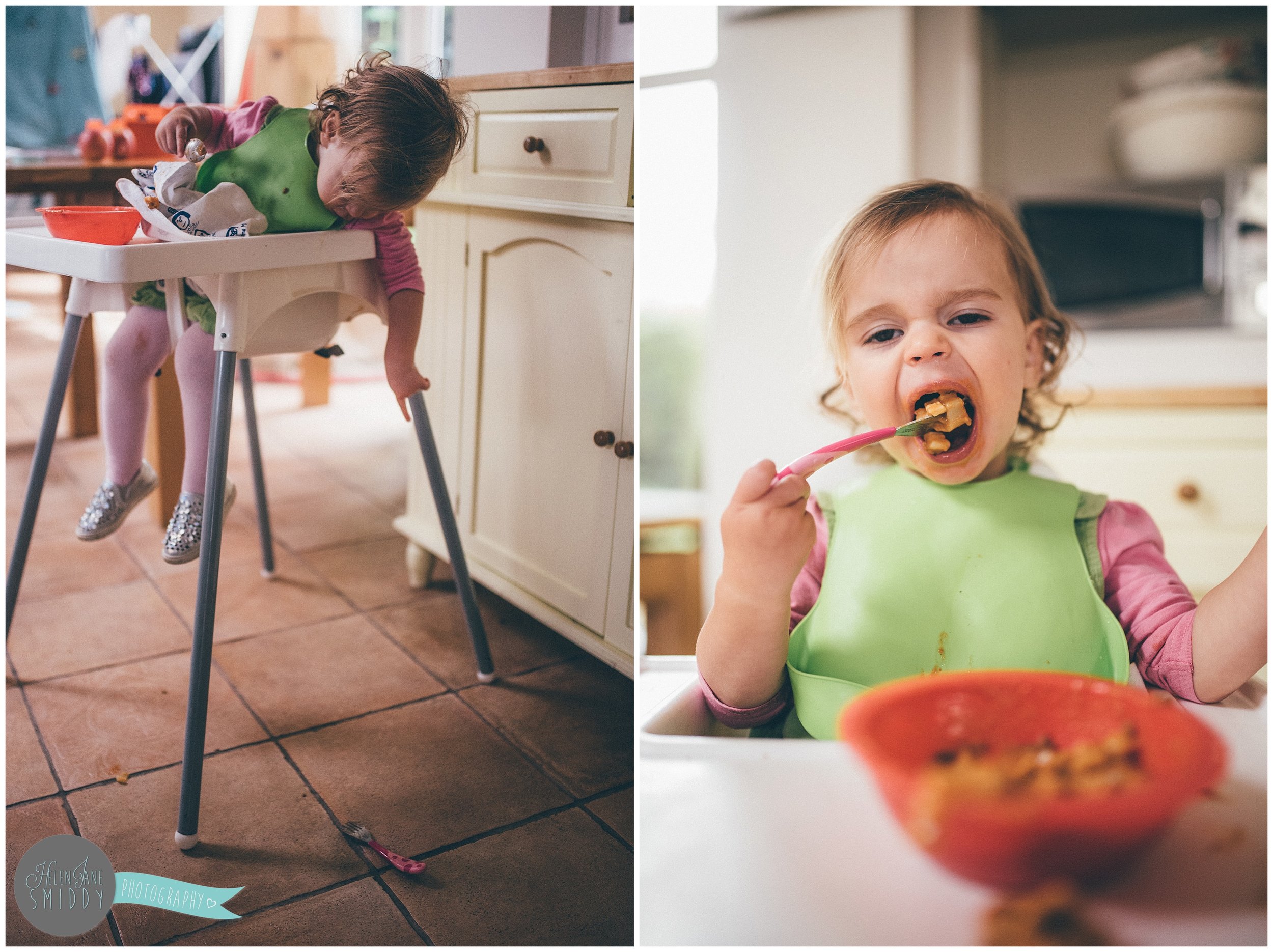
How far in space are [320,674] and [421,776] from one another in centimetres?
26

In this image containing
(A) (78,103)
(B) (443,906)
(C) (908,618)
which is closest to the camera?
(C) (908,618)

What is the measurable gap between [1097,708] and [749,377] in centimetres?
69

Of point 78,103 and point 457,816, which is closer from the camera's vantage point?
point 457,816

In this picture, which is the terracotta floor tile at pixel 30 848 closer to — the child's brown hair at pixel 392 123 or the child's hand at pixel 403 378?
the child's hand at pixel 403 378

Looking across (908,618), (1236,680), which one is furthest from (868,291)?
(1236,680)

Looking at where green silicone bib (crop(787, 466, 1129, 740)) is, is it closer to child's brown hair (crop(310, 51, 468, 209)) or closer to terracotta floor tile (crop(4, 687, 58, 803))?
child's brown hair (crop(310, 51, 468, 209))

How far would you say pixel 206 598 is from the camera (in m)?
0.79

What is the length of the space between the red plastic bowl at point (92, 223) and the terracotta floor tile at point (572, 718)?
584 millimetres

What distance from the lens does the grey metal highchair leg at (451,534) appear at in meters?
0.97

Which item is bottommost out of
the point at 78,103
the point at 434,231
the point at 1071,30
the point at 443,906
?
the point at 443,906

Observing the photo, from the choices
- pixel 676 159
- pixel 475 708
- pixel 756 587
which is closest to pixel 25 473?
pixel 475 708

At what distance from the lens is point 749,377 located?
111 centimetres

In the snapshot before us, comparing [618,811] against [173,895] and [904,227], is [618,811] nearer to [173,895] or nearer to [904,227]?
[173,895]

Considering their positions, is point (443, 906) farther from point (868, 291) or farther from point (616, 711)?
point (868, 291)
